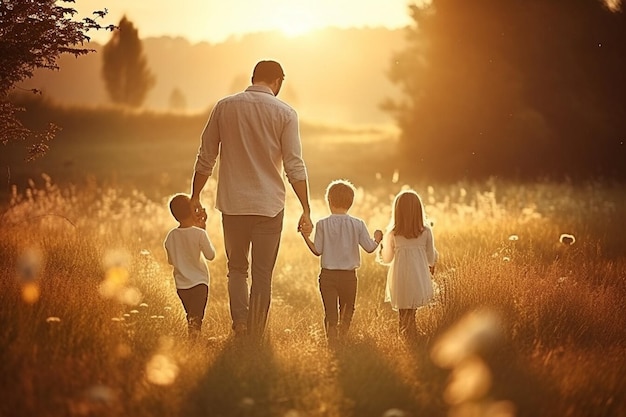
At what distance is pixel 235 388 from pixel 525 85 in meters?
22.4

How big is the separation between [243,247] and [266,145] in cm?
91

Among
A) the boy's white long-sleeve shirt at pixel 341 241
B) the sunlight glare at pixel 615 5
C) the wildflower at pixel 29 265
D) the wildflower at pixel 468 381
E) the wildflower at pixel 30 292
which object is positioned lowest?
the wildflower at pixel 468 381

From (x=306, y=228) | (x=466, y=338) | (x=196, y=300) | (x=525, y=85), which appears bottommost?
(x=466, y=338)

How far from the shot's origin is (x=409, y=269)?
767 centimetres

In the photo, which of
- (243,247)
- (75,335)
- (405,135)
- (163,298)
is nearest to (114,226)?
(163,298)

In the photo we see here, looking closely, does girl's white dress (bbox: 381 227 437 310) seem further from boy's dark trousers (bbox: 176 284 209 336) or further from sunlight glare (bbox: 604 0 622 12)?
sunlight glare (bbox: 604 0 622 12)

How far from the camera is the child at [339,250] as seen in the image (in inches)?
297

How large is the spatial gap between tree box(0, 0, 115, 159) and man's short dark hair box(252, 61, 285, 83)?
7.67ft

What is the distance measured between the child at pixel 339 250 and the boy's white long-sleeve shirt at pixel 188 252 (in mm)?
1000

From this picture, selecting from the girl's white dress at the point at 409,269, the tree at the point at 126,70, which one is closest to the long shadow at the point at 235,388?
the girl's white dress at the point at 409,269

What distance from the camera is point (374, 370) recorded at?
5578 millimetres

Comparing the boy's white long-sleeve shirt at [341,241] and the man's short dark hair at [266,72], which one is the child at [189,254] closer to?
the boy's white long-sleeve shirt at [341,241]

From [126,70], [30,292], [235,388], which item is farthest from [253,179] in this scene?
[126,70]

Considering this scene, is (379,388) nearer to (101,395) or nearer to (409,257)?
(101,395)
